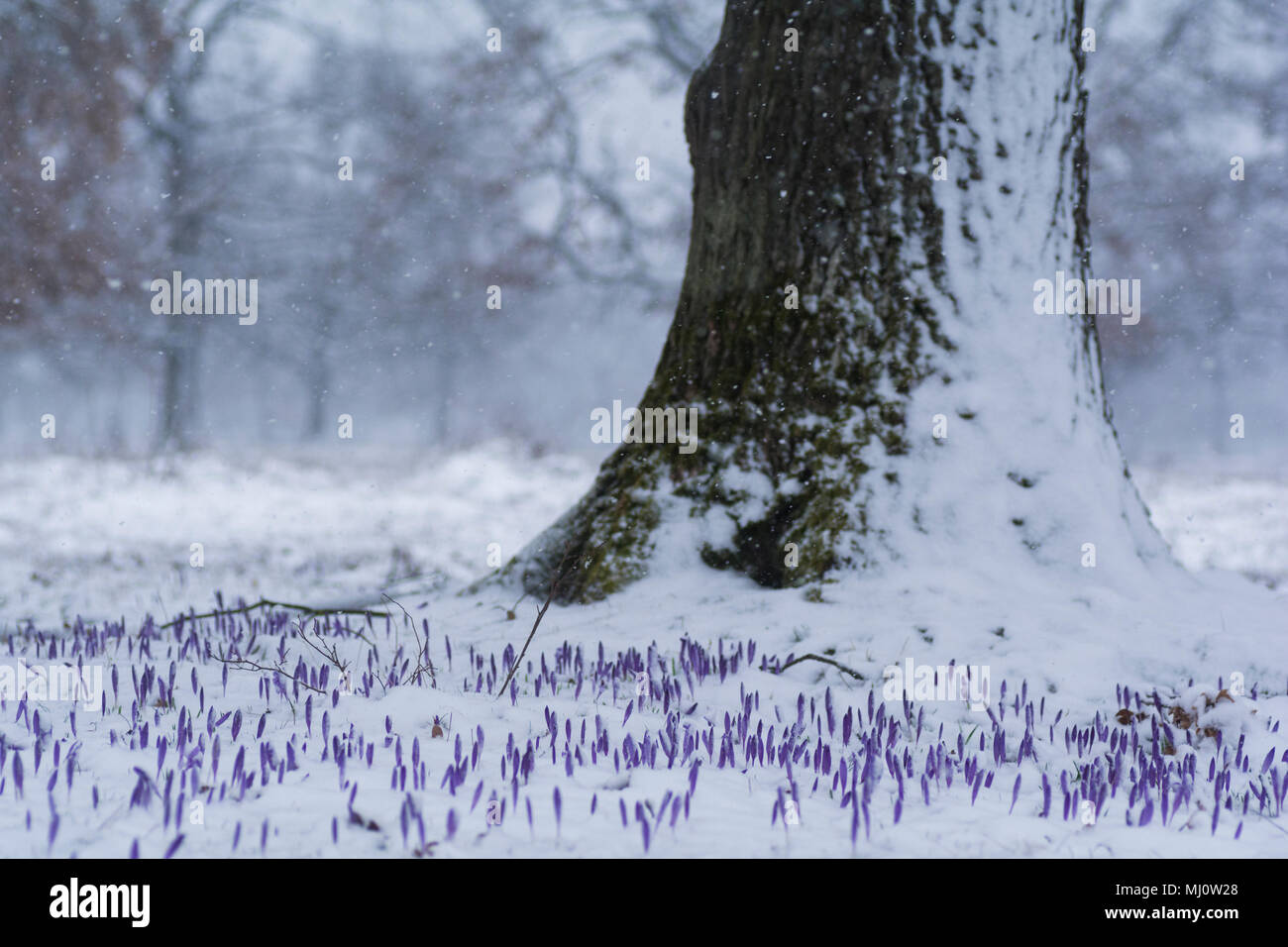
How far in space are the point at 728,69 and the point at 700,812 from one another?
4.73 meters

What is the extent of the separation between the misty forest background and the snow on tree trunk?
15.7 m

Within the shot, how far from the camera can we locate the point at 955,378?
16.3ft

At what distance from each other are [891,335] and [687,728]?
279cm

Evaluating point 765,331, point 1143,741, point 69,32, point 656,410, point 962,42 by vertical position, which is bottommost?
point 1143,741

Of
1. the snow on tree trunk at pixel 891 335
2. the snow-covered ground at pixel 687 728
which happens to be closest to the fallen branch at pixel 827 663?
the snow-covered ground at pixel 687 728

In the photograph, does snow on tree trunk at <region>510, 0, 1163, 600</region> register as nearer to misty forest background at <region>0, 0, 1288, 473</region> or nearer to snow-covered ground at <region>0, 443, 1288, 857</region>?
snow-covered ground at <region>0, 443, 1288, 857</region>

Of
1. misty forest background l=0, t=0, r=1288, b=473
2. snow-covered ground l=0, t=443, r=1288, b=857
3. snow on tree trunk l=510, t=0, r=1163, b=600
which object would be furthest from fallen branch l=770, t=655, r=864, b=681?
misty forest background l=0, t=0, r=1288, b=473

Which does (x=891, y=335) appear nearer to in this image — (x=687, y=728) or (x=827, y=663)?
(x=827, y=663)

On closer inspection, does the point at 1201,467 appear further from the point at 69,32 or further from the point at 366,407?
the point at 366,407

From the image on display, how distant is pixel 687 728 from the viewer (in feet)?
9.75

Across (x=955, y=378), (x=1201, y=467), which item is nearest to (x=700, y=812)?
(x=955, y=378)

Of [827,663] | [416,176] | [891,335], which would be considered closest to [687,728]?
[827,663]

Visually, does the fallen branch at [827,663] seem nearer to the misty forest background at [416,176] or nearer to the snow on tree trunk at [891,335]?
the snow on tree trunk at [891,335]
